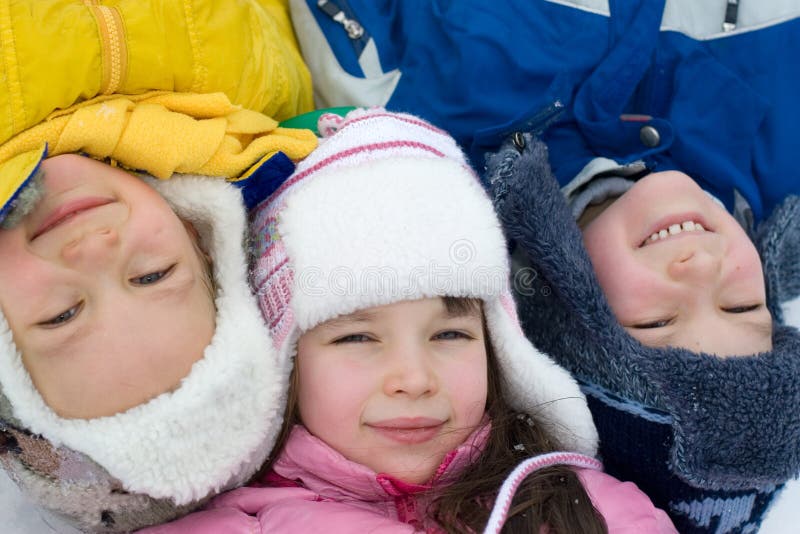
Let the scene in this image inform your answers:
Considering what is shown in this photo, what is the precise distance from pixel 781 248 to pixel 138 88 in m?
1.16

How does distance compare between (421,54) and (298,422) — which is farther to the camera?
(421,54)

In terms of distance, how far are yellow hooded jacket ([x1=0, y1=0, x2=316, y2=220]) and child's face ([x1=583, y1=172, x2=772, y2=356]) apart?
0.56 metres

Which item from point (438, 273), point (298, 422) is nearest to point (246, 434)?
point (298, 422)

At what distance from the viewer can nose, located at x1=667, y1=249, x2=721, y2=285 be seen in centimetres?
127

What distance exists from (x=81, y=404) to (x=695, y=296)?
3.03ft

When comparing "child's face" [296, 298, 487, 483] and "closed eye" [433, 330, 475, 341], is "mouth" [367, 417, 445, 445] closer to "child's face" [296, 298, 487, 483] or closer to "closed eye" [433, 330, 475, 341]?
"child's face" [296, 298, 487, 483]

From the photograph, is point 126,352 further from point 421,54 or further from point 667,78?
point 667,78

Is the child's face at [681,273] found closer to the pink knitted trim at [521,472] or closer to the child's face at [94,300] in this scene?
the pink knitted trim at [521,472]

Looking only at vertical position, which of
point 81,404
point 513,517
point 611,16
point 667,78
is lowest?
point 513,517

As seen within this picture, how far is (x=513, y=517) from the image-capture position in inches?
43.1

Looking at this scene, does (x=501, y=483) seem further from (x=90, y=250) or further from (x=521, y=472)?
(x=90, y=250)

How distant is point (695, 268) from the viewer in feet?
4.16

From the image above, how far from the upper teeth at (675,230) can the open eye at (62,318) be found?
0.91 metres

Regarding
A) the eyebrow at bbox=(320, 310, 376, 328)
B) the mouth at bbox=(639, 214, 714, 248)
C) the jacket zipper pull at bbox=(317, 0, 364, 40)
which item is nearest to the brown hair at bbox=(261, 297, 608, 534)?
the eyebrow at bbox=(320, 310, 376, 328)
